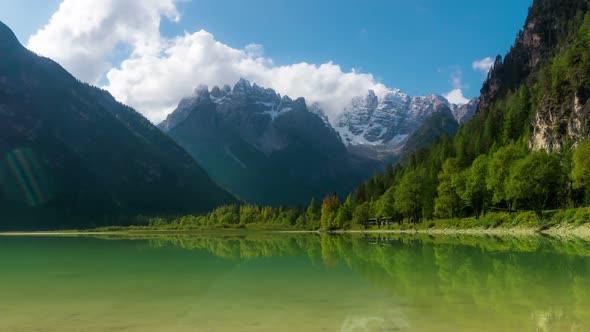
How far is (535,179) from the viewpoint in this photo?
71812 mm

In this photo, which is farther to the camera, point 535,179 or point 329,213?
point 329,213

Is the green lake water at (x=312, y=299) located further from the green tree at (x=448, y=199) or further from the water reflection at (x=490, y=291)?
the green tree at (x=448, y=199)

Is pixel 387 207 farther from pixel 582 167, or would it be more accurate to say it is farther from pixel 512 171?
pixel 582 167

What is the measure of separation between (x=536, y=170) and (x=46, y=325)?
74.0m

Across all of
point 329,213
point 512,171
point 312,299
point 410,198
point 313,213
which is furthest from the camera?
point 313,213

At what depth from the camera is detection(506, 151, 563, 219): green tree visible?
71.6 m

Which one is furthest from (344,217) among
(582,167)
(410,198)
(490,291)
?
(490,291)

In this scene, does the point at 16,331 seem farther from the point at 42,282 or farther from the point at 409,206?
the point at 409,206

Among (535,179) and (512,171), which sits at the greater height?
(512,171)

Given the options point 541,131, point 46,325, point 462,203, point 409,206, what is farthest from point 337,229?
point 46,325

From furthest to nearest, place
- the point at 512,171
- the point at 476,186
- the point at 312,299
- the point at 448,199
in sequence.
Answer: the point at 448,199, the point at 476,186, the point at 512,171, the point at 312,299

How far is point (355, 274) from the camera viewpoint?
22.0 meters

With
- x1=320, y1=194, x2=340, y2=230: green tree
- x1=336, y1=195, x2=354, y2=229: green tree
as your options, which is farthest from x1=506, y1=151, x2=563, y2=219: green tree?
x1=320, y1=194, x2=340, y2=230: green tree

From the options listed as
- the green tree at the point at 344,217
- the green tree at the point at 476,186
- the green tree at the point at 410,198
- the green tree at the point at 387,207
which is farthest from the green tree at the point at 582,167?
the green tree at the point at 344,217
